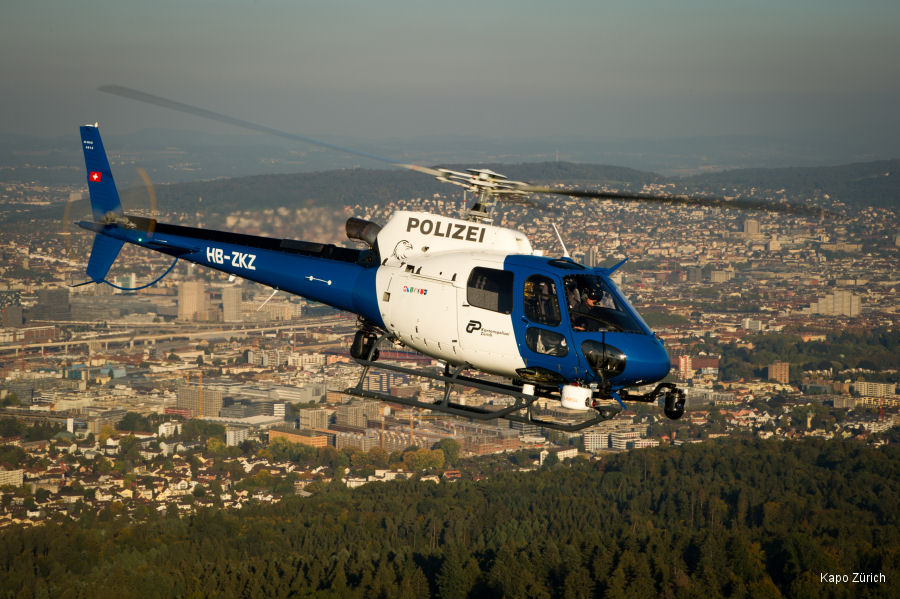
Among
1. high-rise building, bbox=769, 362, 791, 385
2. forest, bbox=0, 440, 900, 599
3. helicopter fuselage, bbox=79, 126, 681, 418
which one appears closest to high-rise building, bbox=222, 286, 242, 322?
forest, bbox=0, 440, 900, 599

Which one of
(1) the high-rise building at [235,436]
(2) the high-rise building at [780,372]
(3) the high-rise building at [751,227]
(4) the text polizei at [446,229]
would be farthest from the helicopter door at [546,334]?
(3) the high-rise building at [751,227]

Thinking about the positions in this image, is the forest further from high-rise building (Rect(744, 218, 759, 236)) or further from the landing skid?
high-rise building (Rect(744, 218, 759, 236))

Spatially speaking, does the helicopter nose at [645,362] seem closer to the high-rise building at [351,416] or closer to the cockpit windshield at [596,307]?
the cockpit windshield at [596,307]

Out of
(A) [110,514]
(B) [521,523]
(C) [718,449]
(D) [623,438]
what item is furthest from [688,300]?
(A) [110,514]

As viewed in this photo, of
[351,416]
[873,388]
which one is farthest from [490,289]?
[873,388]

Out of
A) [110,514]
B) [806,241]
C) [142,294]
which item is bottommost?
[110,514]

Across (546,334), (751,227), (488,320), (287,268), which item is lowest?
(546,334)

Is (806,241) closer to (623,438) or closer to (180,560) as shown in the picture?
(623,438)

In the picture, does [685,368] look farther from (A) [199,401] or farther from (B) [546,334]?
(B) [546,334]
